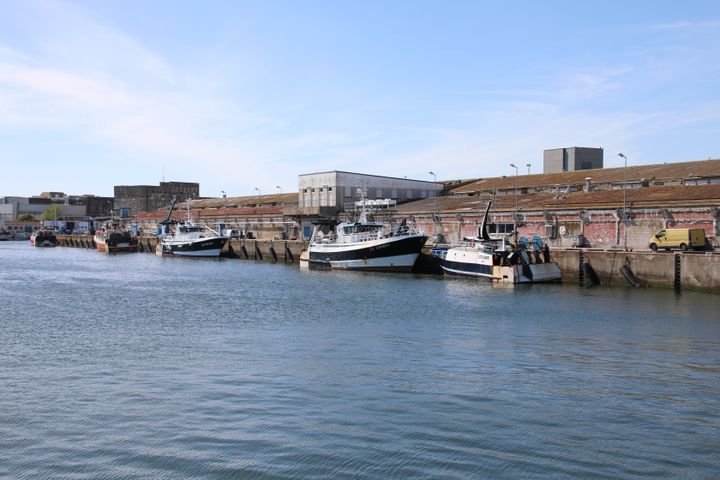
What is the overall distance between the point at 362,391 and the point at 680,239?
111ft

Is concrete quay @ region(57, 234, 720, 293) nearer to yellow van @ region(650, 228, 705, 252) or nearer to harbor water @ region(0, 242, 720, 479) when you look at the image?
yellow van @ region(650, 228, 705, 252)

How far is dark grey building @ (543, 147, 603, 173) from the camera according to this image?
84000mm

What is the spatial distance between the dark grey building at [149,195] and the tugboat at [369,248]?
4045 inches

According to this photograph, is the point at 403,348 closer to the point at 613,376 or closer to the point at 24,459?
the point at 613,376

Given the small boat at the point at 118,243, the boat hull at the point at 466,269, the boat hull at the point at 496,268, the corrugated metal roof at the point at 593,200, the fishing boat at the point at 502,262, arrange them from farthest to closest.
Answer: the small boat at the point at 118,243
the corrugated metal roof at the point at 593,200
the boat hull at the point at 466,269
the fishing boat at the point at 502,262
the boat hull at the point at 496,268

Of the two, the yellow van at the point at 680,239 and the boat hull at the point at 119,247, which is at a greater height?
the yellow van at the point at 680,239

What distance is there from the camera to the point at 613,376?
1809 cm

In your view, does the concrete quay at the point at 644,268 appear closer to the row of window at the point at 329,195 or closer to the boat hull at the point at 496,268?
the boat hull at the point at 496,268

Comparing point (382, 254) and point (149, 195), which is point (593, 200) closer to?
point (382, 254)

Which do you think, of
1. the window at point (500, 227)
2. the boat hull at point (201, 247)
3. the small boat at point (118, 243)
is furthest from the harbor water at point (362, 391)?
the small boat at point (118, 243)

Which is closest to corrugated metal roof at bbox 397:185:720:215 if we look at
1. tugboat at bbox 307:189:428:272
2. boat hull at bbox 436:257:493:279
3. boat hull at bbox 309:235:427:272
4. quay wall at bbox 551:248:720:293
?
quay wall at bbox 551:248:720:293

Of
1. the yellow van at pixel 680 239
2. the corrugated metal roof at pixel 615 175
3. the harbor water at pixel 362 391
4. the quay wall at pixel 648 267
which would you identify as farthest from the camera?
the corrugated metal roof at pixel 615 175

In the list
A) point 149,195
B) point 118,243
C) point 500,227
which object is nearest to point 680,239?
point 500,227

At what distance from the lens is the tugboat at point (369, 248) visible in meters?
54.2
